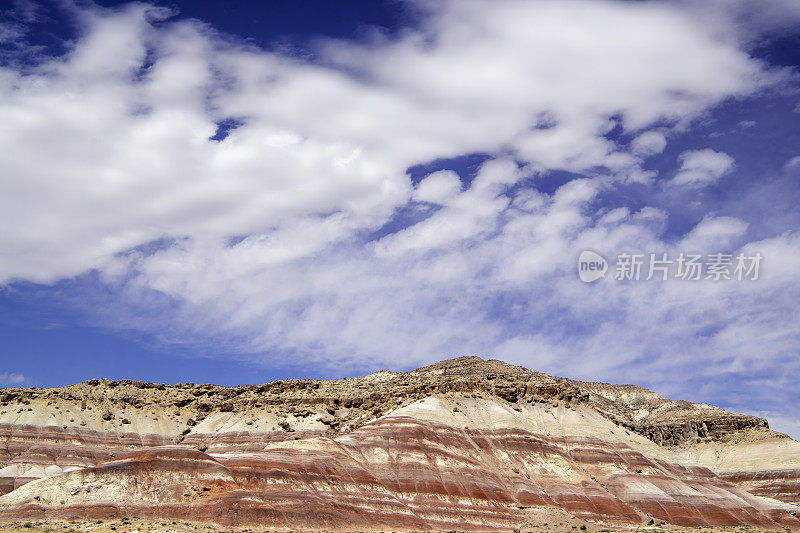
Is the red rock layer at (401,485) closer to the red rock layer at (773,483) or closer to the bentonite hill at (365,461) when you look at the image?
the bentonite hill at (365,461)

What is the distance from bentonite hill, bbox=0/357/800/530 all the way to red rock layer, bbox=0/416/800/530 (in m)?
0.20

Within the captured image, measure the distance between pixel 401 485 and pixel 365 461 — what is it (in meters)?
5.86

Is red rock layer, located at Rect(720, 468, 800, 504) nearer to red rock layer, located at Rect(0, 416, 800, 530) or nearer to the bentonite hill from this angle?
the bentonite hill

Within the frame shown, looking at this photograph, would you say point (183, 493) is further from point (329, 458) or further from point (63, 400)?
point (63, 400)

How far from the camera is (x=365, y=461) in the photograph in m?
83.2

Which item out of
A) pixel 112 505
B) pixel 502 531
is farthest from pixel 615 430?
pixel 112 505

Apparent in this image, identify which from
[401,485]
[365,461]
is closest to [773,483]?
[401,485]

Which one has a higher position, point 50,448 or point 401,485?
point 401,485

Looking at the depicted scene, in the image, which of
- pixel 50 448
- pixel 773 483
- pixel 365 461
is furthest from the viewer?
pixel 773 483

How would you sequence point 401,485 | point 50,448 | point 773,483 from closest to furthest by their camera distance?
→ point 401,485 → point 50,448 → point 773,483

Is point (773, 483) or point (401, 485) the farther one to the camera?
point (773, 483)

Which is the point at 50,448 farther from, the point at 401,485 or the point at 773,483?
the point at 773,483

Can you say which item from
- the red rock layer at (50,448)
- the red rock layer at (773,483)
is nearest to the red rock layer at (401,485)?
the red rock layer at (50,448)

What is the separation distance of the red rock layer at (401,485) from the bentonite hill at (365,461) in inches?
7.8
